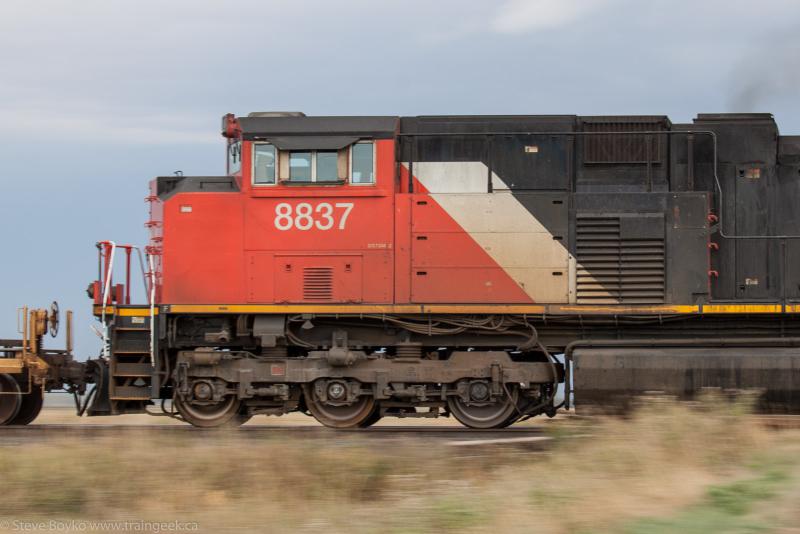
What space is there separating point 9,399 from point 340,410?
203 inches

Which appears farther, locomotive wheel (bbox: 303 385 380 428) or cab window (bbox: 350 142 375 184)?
locomotive wheel (bbox: 303 385 380 428)

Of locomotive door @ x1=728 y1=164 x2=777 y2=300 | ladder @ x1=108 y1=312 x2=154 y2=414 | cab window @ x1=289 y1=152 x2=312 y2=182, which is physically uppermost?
cab window @ x1=289 y1=152 x2=312 y2=182

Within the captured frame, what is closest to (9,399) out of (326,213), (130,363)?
(130,363)

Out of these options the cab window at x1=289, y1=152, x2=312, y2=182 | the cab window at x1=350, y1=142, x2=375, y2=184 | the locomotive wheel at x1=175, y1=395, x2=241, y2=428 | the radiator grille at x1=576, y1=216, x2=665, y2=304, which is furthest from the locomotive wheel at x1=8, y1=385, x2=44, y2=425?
the radiator grille at x1=576, y1=216, x2=665, y2=304

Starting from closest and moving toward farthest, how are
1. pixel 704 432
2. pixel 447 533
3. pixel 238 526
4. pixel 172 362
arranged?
pixel 447 533
pixel 238 526
pixel 704 432
pixel 172 362

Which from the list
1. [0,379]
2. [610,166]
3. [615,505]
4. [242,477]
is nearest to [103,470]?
[242,477]

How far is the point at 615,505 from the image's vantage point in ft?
21.4

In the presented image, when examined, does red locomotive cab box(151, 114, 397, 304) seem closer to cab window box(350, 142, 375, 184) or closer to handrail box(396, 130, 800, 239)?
cab window box(350, 142, 375, 184)

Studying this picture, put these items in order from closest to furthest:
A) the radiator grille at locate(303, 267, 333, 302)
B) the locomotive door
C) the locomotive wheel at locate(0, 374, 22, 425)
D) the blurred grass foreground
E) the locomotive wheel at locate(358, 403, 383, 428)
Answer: the blurred grass foreground
the locomotive door
the radiator grille at locate(303, 267, 333, 302)
the locomotive wheel at locate(358, 403, 383, 428)
the locomotive wheel at locate(0, 374, 22, 425)

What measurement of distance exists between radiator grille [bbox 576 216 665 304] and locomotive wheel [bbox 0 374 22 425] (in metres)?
8.34

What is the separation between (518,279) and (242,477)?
17.8ft

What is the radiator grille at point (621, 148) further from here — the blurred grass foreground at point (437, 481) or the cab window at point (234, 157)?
the cab window at point (234, 157)

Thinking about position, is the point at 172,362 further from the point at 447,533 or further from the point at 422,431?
the point at 447,533

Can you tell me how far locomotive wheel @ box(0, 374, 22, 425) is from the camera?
45.1 feet
